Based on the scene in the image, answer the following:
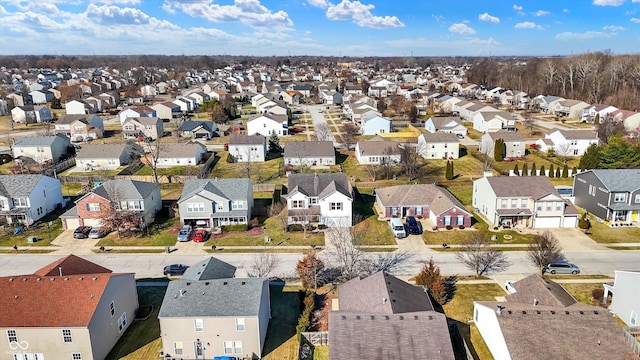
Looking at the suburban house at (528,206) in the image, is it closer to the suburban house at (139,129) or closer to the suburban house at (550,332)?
the suburban house at (550,332)

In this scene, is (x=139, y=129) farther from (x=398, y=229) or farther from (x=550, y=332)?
(x=550, y=332)

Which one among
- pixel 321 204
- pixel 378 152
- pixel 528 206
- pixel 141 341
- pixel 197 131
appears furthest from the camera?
pixel 197 131

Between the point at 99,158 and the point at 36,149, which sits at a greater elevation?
the point at 36,149

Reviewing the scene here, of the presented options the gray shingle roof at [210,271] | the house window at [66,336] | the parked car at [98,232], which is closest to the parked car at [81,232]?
the parked car at [98,232]

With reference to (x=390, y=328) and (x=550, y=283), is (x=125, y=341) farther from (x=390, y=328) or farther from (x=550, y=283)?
(x=550, y=283)

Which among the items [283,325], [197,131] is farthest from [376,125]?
[283,325]

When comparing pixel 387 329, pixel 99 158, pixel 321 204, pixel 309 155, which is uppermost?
pixel 99 158

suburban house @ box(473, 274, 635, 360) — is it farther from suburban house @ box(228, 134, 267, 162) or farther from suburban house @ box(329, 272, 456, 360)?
suburban house @ box(228, 134, 267, 162)

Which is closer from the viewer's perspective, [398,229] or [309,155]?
[398,229]
